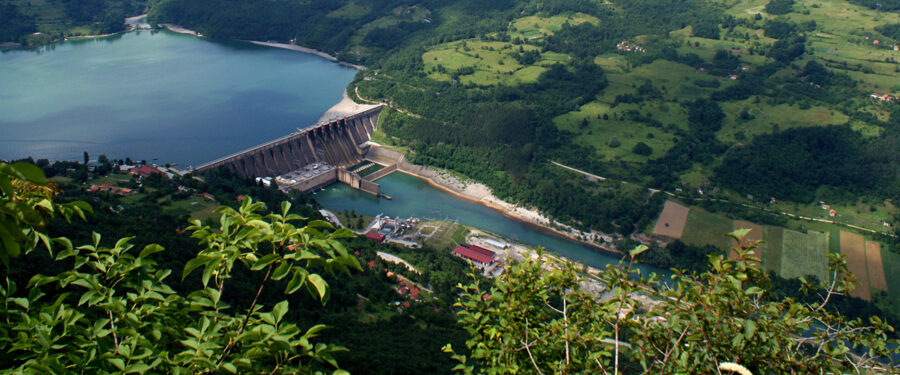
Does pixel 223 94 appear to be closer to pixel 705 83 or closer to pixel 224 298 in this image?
pixel 224 298

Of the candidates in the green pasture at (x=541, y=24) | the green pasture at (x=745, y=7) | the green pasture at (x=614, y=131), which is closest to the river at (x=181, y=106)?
the green pasture at (x=614, y=131)

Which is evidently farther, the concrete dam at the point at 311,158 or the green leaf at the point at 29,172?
the concrete dam at the point at 311,158

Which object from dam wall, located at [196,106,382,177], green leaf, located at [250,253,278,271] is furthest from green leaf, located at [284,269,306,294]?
dam wall, located at [196,106,382,177]

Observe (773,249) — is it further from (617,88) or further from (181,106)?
(181,106)

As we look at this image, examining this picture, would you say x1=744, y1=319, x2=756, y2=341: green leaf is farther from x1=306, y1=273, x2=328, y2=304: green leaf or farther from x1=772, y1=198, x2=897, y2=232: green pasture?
x1=772, y1=198, x2=897, y2=232: green pasture

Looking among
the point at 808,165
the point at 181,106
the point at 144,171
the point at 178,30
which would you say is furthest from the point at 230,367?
the point at 178,30

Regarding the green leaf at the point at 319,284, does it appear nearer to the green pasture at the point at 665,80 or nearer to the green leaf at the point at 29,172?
the green leaf at the point at 29,172
